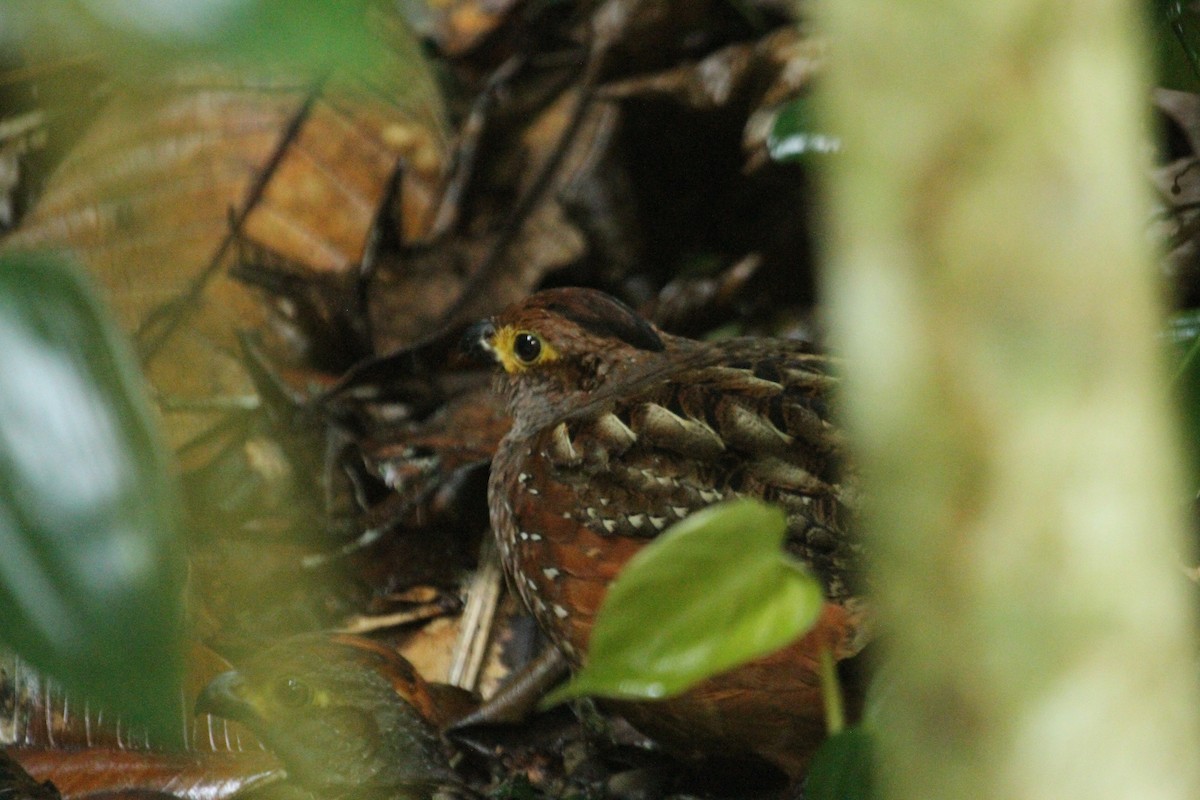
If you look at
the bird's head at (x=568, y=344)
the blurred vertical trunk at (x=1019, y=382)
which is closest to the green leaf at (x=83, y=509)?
the blurred vertical trunk at (x=1019, y=382)

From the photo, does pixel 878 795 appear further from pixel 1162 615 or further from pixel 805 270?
pixel 805 270

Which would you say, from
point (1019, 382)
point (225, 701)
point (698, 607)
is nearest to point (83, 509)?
point (698, 607)

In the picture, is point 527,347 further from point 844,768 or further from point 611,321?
point 844,768

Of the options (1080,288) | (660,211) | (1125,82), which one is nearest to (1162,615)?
(1080,288)

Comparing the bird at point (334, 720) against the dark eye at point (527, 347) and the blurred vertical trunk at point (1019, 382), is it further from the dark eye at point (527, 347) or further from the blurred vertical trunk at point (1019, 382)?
the blurred vertical trunk at point (1019, 382)

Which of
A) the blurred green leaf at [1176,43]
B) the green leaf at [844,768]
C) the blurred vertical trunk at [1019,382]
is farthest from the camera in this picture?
the blurred green leaf at [1176,43]

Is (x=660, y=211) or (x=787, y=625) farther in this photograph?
(x=660, y=211)
